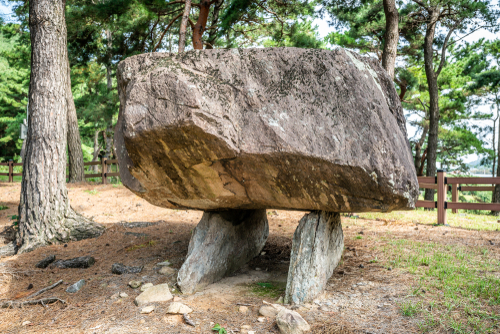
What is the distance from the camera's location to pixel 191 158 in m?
2.84

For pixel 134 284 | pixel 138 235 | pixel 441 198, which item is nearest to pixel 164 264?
pixel 134 284

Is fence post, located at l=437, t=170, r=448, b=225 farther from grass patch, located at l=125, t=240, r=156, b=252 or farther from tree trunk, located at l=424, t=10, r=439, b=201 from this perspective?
grass patch, located at l=125, t=240, r=156, b=252

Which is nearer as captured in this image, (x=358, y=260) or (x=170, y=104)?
(x=170, y=104)

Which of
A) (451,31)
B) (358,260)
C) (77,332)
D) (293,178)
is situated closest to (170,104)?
(293,178)

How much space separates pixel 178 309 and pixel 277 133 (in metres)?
1.72

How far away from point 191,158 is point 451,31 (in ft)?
39.2

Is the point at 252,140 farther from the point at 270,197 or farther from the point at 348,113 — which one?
the point at 348,113

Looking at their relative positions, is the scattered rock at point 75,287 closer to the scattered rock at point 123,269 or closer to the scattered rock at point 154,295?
the scattered rock at point 123,269

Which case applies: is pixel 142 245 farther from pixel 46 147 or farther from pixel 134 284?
pixel 46 147

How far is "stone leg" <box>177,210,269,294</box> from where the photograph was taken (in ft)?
11.3

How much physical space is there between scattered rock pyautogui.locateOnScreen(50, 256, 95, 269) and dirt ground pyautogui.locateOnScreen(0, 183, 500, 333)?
10 centimetres

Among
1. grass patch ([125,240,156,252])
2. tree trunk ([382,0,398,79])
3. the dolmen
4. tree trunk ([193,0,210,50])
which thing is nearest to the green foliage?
tree trunk ([193,0,210,50])

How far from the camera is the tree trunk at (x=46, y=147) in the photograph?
4.86 meters

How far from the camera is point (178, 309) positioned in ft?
9.39
